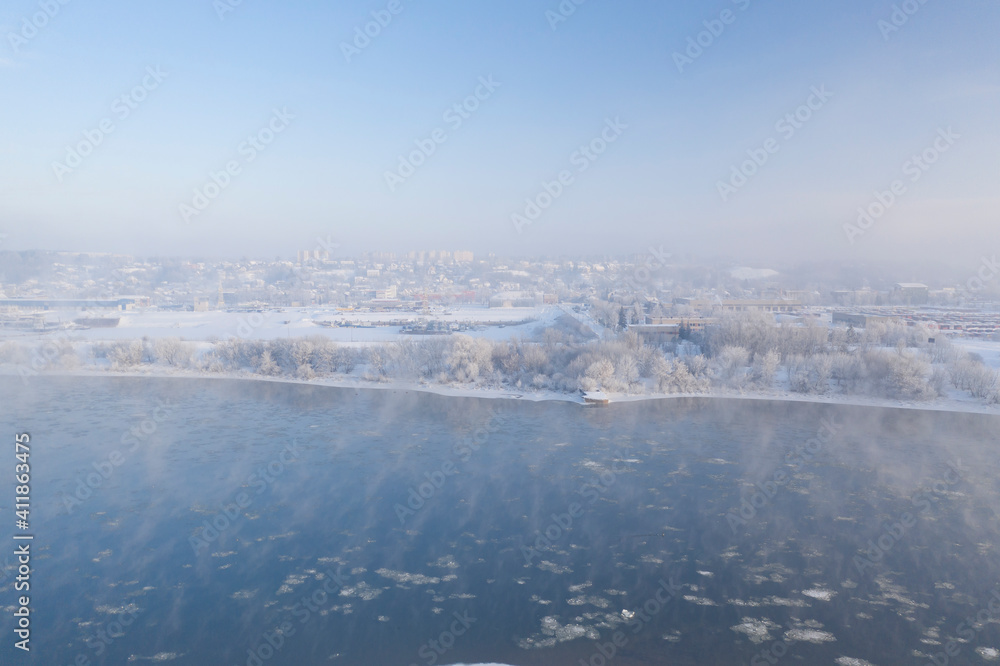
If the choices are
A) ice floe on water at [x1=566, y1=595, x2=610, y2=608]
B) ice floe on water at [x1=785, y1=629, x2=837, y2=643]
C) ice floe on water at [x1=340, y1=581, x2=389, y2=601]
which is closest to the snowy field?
ice floe on water at [x1=340, y1=581, x2=389, y2=601]

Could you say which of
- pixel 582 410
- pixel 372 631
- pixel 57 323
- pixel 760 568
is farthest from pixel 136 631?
pixel 57 323

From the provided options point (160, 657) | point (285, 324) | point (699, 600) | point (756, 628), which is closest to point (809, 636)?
point (756, 628)

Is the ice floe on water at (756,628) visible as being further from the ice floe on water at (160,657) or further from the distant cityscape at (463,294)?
the distant cityscape at (463,294)

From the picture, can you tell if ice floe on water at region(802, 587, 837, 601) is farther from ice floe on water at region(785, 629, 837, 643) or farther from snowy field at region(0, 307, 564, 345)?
snowy field at region(0, 307, 564, 345)

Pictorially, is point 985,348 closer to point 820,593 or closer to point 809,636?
point 820,593

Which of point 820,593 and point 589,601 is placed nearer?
point 589,601

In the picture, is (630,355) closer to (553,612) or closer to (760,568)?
(760,568)

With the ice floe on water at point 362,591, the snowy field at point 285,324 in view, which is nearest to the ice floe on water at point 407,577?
the ice floe on water at point 362,591
